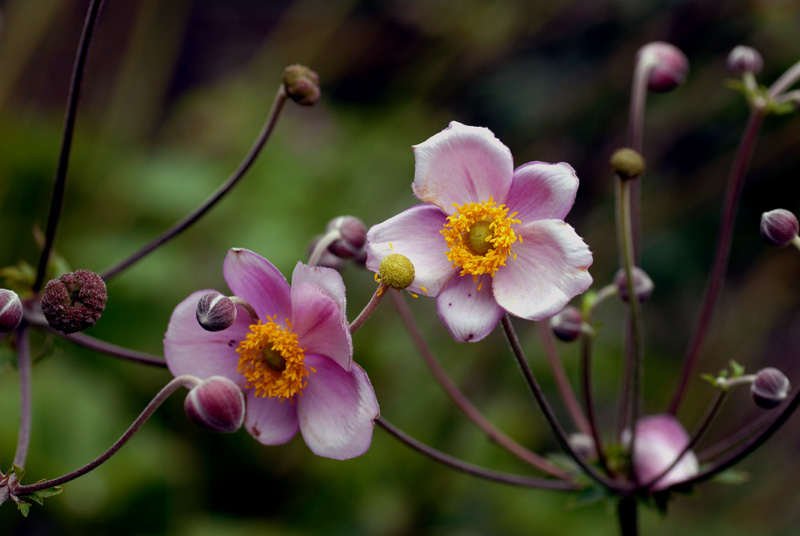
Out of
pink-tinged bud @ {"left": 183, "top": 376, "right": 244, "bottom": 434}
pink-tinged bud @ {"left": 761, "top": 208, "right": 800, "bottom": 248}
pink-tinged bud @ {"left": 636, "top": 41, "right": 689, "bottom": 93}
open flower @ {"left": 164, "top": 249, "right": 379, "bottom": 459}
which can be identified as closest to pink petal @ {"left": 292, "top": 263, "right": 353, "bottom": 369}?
open flower @ {"left": 164, "top": 249, "right": 379, "bottom": 459}

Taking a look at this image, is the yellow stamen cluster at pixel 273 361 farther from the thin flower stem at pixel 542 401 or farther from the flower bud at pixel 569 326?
the flower bud at pixel 569 326

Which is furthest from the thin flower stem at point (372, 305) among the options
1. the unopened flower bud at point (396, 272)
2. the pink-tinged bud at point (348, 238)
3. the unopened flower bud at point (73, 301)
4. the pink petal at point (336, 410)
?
the unopened flower bud at point (73, 301)

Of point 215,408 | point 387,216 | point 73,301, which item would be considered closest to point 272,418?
point 215,408

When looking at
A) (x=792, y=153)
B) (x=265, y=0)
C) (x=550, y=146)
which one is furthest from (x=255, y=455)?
(x=265, y=0)

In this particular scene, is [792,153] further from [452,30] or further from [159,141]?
[159,141]

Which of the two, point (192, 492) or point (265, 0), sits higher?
point (265, 0)

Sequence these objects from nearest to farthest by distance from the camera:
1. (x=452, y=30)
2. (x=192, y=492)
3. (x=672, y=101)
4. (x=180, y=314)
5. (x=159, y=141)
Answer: (x=180, y=314) < (x=192, y=492) < (x=672, y=101) < (x=452, y=30) < (x=159, y=141)

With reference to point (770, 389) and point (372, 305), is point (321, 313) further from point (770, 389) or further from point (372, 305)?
point (770, 389)
